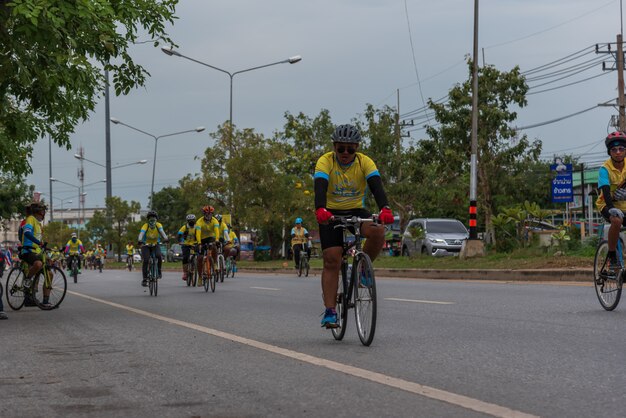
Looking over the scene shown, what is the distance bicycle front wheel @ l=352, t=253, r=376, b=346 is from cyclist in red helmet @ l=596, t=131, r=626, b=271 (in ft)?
11.1

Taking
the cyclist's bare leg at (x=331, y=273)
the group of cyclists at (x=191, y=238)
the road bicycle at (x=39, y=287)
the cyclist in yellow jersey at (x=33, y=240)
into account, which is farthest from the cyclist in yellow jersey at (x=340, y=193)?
the group of cyclists at (x=191, y=238)

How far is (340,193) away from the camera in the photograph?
8.38 metres

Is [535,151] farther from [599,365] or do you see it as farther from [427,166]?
[599,365]

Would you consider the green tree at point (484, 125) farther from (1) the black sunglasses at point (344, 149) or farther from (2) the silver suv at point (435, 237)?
(1) the black sunglasses at point (344, 149)

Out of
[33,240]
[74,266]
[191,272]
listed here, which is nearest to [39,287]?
[33,240]

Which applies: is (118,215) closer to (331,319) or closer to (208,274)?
(208,274)

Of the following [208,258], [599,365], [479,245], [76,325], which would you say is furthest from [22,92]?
[479,245]

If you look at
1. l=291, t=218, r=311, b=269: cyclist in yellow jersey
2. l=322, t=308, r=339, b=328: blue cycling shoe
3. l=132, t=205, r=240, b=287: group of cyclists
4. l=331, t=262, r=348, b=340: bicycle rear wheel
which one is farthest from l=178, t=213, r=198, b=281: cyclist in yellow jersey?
l=322, t=308, r=339, b=328: blue cycling shoe

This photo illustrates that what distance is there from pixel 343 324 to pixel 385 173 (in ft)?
155

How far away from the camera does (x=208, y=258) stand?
20.2 m

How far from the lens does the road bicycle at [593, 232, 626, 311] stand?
10.4 metres

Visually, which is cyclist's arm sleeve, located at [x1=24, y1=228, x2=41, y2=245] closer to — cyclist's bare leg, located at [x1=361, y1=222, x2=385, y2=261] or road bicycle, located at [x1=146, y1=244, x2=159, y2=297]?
road bicycle, located at [x1=146, y1=244, x2=159, y2=297]

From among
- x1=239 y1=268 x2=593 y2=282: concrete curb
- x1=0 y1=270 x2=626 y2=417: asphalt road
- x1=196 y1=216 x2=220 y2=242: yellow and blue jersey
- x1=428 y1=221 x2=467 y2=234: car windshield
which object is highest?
x1=428 y1=221 x2=467 y2=234: car windshield

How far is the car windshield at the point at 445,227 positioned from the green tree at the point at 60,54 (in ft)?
54.0
